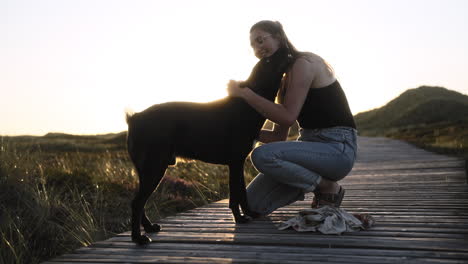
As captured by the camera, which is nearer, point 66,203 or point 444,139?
point 66,203

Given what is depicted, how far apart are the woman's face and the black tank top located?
1.52 ft

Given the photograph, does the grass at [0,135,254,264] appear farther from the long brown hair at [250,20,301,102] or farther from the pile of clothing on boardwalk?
the long brown hair at [250,20,301,102]

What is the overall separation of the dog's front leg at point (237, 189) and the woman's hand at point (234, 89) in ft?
1.49

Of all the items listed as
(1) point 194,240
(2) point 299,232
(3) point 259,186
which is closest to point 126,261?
(1) point 194,240

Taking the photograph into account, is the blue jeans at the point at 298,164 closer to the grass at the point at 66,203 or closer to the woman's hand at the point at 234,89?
the woman's hand at the point at 234,89

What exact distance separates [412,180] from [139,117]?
387 cm

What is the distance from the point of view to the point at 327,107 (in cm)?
336

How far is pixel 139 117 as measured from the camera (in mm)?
2650

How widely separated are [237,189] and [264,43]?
1.01 metres

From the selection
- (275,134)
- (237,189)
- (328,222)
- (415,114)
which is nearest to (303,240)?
(328,222)

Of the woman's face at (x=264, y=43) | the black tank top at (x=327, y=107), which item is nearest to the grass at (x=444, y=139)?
the black tank top at (x=327, y=107)

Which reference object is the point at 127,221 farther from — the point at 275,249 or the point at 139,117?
the point at 275,249

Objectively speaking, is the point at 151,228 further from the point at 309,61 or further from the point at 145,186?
the point at 309,61

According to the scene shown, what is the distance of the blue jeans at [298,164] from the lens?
3227 mm
